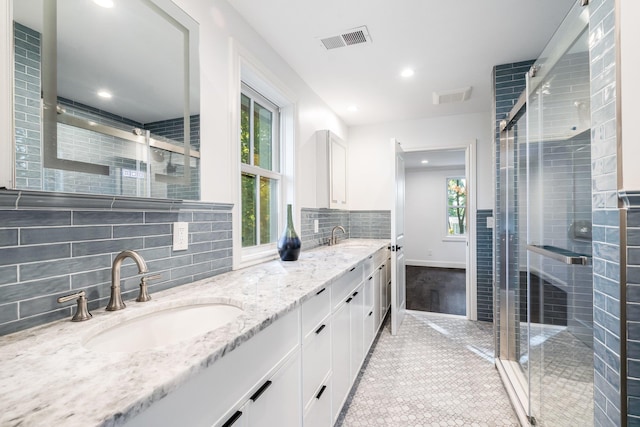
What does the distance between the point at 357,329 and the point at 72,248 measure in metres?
1.74

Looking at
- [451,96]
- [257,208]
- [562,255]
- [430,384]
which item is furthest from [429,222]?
[562,255]

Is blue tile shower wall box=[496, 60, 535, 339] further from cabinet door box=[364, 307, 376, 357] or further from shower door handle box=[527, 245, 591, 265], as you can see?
cabinet door box=[364, 307, 376, 357]

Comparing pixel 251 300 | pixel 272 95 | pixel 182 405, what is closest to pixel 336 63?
pixel 272 95

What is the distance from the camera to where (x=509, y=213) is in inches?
88.6

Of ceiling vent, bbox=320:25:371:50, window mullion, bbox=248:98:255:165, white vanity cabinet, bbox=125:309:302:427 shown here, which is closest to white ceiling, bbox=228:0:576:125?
ceiling vent, bbox=320:25:371:50

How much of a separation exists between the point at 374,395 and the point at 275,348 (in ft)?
4.56

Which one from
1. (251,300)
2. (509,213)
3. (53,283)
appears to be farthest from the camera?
(509,213)

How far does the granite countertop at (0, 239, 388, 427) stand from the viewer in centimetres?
49

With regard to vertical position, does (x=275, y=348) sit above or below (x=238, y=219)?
below

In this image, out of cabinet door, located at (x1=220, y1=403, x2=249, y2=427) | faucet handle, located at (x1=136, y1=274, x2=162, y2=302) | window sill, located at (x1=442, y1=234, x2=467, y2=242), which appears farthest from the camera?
window sill, located at (x1=442, y1=234, x2=467, y2=242)

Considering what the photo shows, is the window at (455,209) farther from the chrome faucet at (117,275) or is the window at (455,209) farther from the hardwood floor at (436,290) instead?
the chrome faucet at (117,275)

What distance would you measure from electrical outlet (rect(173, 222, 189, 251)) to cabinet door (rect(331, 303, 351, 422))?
85 cm

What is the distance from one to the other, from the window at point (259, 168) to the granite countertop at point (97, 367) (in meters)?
1.17

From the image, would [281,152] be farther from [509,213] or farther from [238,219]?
[509,213]
